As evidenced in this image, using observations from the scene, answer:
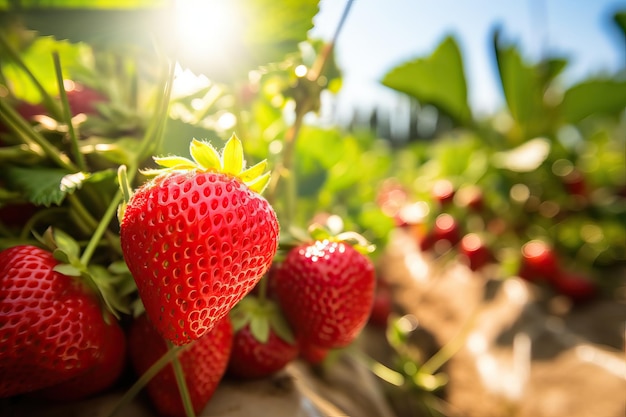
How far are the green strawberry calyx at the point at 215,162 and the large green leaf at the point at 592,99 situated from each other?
1.03m

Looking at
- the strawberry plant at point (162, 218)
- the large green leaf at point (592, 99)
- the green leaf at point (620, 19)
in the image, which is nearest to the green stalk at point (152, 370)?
the strawberry plant at point (162, 218)

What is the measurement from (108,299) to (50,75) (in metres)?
0.36

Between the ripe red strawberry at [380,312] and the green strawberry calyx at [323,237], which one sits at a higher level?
the green strawberry calyx at [323,237]

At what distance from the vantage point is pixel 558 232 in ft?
3.60

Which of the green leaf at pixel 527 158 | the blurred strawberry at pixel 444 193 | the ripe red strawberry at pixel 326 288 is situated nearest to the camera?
the ripe red strawberry at pixel 326 288

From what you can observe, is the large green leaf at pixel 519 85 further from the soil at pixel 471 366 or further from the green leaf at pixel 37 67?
the green leaf at pixel 37 67

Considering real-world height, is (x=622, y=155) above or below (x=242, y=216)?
below

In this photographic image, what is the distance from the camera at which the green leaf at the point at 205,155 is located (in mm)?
310

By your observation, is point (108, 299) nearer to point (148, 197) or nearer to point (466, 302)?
point (148, 197)

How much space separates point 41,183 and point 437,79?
2.87 feet

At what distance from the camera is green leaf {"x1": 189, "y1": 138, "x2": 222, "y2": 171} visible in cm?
31

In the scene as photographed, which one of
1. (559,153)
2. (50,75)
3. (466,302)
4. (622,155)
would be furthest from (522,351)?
(622,155)

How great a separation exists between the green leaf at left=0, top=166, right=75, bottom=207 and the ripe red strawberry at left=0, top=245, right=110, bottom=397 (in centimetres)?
4

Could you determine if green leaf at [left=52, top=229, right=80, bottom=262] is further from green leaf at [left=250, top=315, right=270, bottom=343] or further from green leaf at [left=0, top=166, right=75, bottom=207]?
green leaf at [left=250, top=315, right=270, bottom=343]
